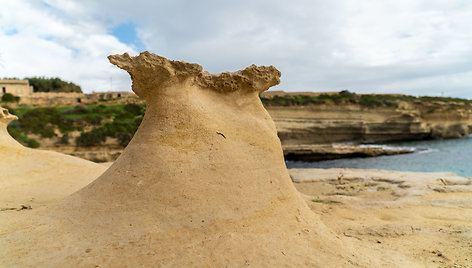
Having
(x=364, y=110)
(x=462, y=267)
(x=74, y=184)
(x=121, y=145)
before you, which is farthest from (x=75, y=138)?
(x=364, y=110)

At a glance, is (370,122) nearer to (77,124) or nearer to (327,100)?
(327,100)

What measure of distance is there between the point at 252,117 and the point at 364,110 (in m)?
26.7

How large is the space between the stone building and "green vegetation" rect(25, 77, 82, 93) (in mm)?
8175

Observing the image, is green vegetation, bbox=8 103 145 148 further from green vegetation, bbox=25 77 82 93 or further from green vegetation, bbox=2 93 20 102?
green vegetation, bbox=25 77 82 93

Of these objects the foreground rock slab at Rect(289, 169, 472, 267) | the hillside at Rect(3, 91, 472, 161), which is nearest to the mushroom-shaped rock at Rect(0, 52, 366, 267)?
the foreground rock slab at Rect(289, 169, 472, 267)

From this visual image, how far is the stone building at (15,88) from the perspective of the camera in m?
28.4

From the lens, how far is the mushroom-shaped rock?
240cm

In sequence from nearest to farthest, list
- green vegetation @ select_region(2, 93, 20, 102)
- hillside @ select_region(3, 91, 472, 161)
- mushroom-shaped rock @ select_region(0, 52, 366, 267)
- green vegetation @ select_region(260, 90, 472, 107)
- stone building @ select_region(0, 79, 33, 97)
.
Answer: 1. mushroom-shaped rock @ select_region(0, 52, 366, 267)
2. hillside @ select_region(3, 91, 472, 161)
3. green vegetation @ select_region(2, 93, 20, 102)
4. green vegetation @ select_region(260, 90, 472, 107)
5. stone building @ select_region(0, 79, 33, 97)

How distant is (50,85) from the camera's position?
38219mm

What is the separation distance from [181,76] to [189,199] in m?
1.46

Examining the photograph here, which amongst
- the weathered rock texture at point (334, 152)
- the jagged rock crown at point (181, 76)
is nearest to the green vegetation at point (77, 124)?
the weathered rock texture at point (334, 152)

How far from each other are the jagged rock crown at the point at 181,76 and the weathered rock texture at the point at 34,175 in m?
2.34

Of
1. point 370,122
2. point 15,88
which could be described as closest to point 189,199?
point 370,122

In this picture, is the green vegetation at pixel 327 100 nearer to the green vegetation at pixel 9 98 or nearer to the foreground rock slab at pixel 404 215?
the foreground rock slab at pixel 404 215
